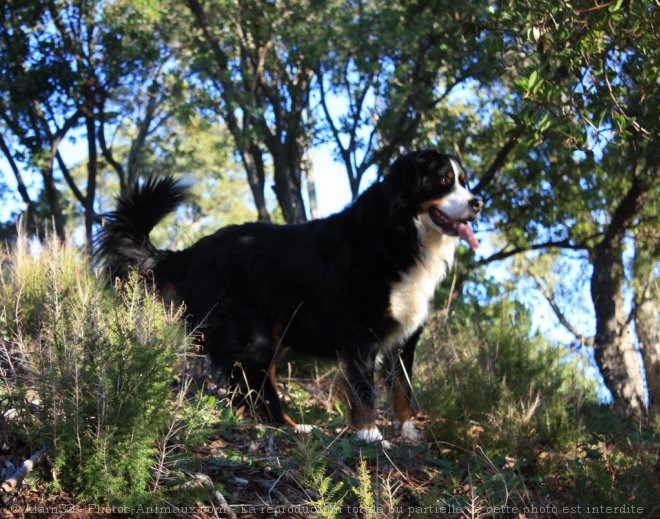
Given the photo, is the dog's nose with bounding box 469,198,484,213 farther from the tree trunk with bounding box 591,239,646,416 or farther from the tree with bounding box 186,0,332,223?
the tree with bounding box 186,0,332,223

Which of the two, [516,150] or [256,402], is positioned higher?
[516,150]

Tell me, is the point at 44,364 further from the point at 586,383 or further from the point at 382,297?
the point at 586,383

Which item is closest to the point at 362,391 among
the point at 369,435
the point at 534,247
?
the point at 369,435

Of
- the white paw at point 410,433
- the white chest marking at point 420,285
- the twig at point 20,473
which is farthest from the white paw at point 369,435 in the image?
the twig at point 20,473

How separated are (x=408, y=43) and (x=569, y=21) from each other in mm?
8235

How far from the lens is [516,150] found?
42.6 ft

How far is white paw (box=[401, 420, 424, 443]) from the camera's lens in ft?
17.7

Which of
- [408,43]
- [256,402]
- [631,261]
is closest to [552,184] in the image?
[631,261]

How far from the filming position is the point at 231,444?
4562 mm

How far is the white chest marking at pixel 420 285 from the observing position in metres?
5.37

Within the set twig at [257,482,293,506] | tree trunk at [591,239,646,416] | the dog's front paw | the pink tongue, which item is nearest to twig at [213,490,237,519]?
twig at [257,482,293,506]

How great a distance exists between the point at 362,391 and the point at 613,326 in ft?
23.9

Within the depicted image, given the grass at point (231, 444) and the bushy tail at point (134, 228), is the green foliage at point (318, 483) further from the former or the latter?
the bushy tail at point (134, 228)

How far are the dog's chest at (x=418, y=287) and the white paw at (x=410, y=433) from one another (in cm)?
60
